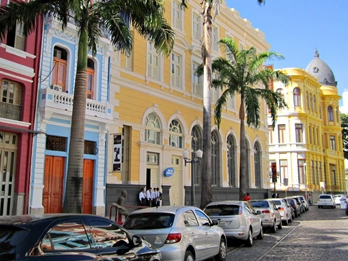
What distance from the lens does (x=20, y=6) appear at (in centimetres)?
1255

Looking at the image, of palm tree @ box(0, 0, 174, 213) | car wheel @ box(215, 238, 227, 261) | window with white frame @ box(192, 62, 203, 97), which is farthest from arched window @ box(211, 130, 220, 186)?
car wheel @ box(215, 238, 227, 261)

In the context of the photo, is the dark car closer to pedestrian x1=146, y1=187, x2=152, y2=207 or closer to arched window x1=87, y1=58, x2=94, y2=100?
arched window x1=87, y1=58, x2=94, y2=100

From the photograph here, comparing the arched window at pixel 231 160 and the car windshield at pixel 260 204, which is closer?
the car windshield at pixel 260 204

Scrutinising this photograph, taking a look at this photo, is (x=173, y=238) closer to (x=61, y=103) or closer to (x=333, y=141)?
(x=61, y=103)

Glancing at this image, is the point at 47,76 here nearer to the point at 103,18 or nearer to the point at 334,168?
the point at 103,18

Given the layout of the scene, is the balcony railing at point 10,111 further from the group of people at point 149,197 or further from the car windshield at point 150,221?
the car windshield at point 150,221

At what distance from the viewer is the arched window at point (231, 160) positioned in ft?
104

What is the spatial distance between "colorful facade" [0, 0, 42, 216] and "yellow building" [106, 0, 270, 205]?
5014 millimetres

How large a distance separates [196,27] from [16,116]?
57.8 feet

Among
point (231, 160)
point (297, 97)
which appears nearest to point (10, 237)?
point (231, 160)

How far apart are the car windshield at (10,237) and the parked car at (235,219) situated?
9.21 m

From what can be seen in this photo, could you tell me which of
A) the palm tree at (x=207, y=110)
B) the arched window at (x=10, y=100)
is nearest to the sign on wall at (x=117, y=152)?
the palm tree at (x=207, y=110)

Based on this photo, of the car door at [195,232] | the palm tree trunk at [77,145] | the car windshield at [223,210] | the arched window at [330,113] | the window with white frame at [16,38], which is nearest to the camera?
the car door at [195,232]

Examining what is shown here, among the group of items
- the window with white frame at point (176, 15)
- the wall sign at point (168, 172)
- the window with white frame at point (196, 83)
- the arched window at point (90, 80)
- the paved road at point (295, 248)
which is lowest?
the paved road at point (295, 248)
